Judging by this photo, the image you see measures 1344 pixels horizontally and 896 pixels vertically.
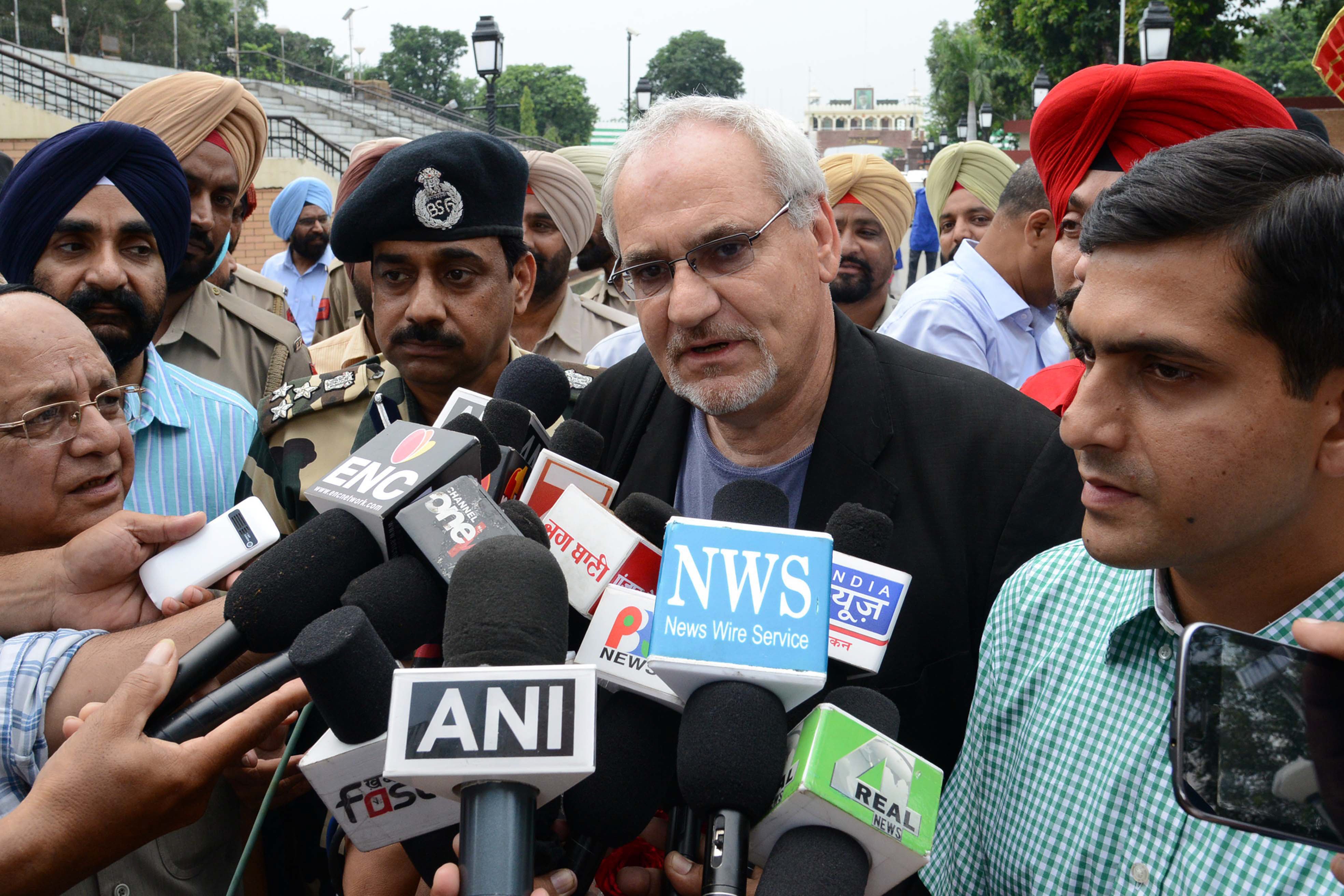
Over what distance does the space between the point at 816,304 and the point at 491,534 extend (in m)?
1.29

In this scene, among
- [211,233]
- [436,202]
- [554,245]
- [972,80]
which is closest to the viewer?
[436,202]

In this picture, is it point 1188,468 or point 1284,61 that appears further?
point 1284,61

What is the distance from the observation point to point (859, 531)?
64.3 inches

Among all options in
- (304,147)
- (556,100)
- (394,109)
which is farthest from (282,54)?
(304,147)

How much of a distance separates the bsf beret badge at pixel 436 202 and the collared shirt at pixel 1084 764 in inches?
71.7

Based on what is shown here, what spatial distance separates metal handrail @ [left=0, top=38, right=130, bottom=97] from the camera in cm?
2914

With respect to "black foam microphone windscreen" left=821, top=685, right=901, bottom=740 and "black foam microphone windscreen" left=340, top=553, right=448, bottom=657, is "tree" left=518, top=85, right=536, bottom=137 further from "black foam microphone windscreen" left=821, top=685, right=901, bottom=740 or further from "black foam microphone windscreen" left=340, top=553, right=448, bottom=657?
"black foam microphone windscreen" left=821, top=685, right=901, bottom=740

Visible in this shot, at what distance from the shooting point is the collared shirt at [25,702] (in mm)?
1793

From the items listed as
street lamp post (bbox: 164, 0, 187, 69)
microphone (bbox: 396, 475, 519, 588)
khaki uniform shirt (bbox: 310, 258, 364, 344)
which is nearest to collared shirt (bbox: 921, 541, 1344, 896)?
microphone (bbox: 396, 475, 519, 588)

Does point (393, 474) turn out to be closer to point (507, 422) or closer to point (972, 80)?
point (507, 422)

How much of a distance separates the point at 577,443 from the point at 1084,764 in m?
1.04

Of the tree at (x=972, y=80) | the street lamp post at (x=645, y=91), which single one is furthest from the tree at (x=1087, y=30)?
the street lamp post at (x=645, y=91)

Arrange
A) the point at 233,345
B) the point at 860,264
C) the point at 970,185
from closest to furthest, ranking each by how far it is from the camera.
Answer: the point at 233,345
the point at 860,264
the point at 970,185

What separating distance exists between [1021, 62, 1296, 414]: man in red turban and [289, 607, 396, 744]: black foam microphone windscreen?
1.99 meters
